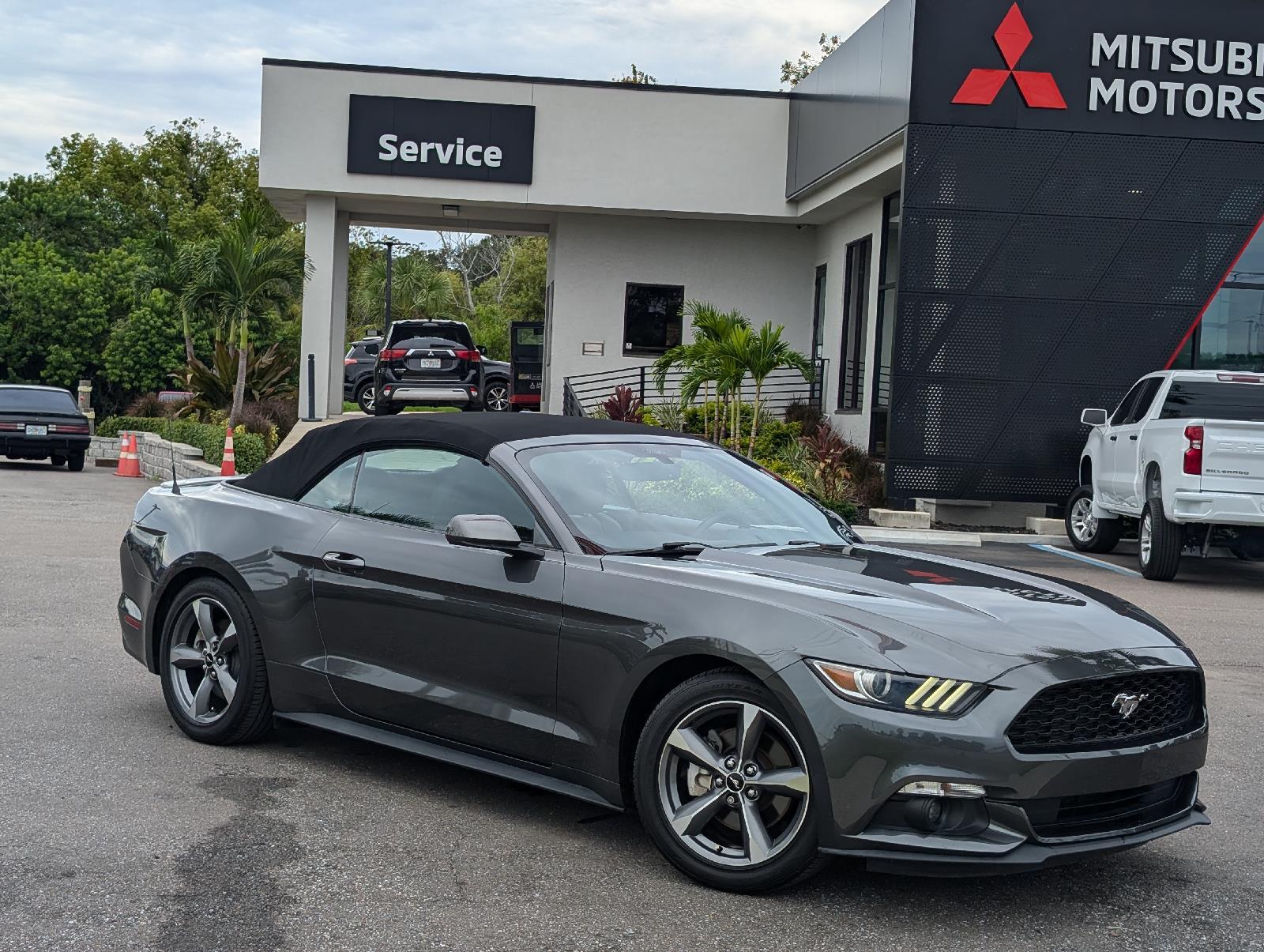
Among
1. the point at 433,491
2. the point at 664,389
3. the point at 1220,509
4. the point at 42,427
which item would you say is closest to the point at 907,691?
the point at 433,491

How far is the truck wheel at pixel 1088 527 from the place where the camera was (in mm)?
16688

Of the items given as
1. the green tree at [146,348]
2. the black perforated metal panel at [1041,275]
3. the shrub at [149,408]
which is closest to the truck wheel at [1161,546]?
the black perforated metal panel at [1041,275]

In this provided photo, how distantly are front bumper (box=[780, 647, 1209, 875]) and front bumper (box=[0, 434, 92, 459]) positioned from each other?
23149mm

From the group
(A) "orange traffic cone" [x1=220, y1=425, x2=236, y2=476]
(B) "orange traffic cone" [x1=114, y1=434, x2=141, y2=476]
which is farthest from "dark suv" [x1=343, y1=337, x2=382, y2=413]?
(A) "orange traffic cone" [x1=220, y1=425, x2=236, y2=476]

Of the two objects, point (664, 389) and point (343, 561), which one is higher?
point (664, 389)

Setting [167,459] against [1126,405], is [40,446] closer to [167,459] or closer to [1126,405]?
[167,459]

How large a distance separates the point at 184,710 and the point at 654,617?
8.53 feet

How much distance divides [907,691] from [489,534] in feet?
5.12

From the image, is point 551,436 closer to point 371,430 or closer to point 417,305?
point 371,430

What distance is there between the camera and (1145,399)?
52.2ft

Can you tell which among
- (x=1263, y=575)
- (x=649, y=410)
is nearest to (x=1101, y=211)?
(x=1263, y=575)

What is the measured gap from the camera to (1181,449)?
45.4ft

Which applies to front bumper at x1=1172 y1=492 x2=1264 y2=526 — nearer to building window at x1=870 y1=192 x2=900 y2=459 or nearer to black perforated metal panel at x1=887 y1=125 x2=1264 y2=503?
black perforated metal panel at x1=887 y1=125 x2=1264 y2=503

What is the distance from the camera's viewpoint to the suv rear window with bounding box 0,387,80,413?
82.1ft
